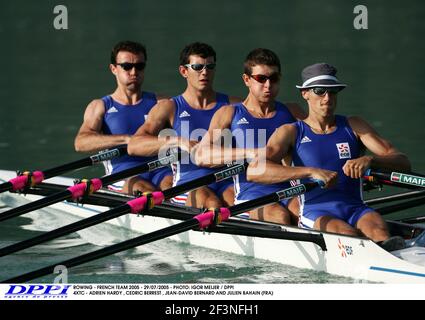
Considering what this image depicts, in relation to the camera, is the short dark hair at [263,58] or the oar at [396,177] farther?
the short dark hair at [263,58]

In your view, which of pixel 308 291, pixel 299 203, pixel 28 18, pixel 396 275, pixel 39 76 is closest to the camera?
pixel 308 291

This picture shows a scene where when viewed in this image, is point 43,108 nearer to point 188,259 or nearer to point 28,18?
point 188,259

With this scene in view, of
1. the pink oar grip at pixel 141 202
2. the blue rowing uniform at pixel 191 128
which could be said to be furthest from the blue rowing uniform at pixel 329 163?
the blue rowing uniform at pixel 191 128

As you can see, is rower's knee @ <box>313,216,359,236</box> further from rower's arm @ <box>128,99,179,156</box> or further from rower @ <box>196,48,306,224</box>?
rower's arm @ <box>128,99,179,156</box>

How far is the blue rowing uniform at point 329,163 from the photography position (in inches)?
384

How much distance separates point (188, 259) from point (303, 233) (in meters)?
1.52

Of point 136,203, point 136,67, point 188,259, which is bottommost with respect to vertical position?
point 188,259

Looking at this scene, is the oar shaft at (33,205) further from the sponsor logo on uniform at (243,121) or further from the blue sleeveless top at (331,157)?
the blue sleeveless top at (331,157)

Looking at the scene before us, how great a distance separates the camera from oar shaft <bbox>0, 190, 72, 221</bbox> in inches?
385

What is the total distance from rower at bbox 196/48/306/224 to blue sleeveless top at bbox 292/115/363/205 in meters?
0.53

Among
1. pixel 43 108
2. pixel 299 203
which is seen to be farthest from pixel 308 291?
pixel 43 108

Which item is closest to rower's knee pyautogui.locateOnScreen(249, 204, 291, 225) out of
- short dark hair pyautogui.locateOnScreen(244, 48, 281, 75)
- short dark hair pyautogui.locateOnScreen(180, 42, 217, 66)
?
short dark hair pyautogui.locateOnScreen(244, 48, 281, 75)

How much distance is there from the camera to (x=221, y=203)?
35.6 ft

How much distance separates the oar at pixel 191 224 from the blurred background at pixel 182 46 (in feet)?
18.4
